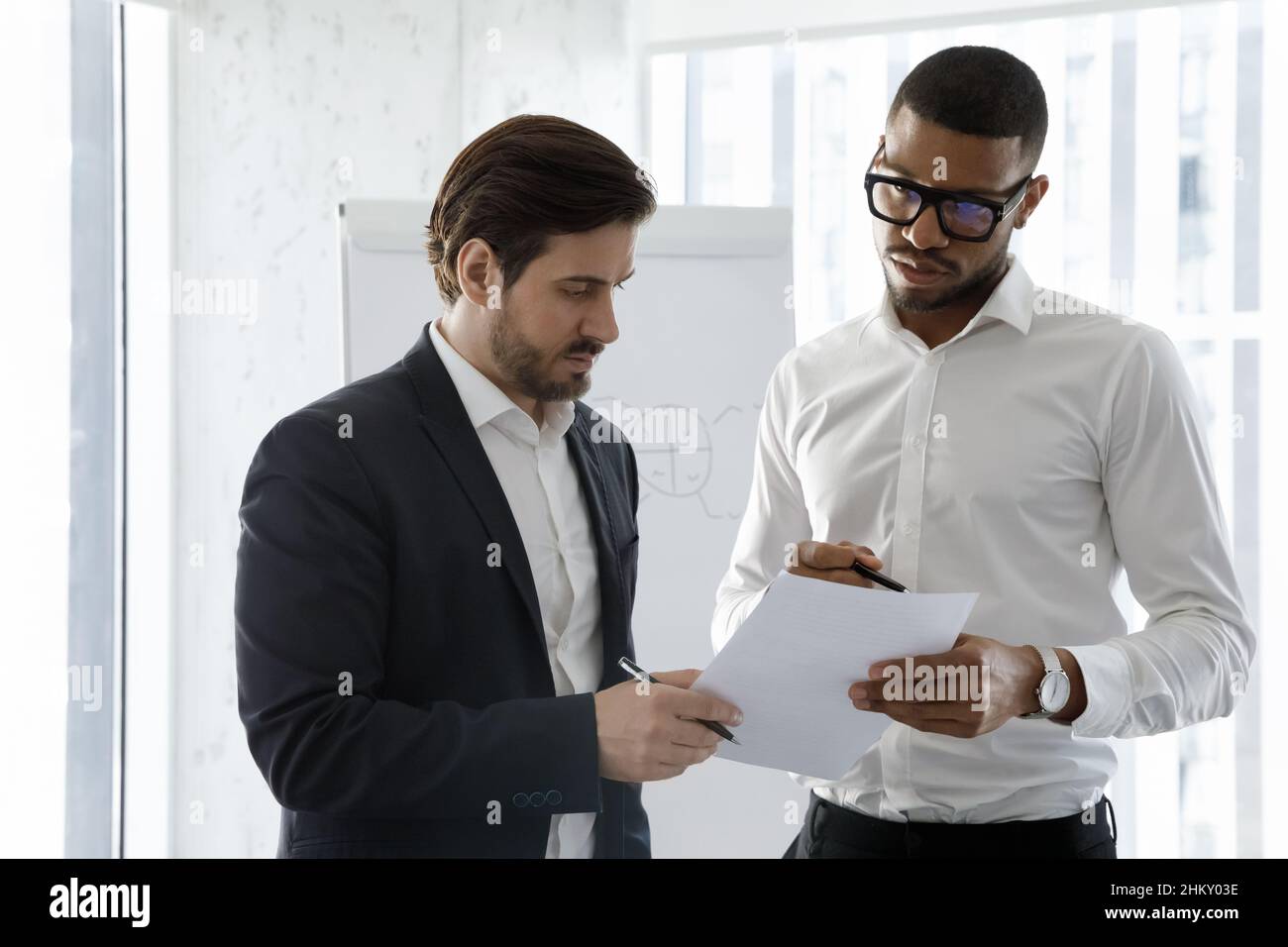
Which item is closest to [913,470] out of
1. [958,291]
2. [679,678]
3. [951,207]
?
[958,291]

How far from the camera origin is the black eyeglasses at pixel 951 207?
59.1 inches

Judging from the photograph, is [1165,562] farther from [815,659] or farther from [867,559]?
[815,659]

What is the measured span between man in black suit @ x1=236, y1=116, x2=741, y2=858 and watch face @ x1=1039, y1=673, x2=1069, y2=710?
1.31 ft

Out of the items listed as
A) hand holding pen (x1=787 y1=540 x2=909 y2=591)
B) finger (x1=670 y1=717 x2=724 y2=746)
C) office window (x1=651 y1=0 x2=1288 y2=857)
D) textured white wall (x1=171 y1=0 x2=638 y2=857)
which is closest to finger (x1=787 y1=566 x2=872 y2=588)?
hand holding pen (x1=787 y1=540 x2=909 y2=591)

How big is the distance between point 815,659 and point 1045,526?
49 centimetres

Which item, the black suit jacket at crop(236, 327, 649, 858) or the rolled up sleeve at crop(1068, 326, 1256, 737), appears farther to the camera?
the rolled up sleeve at crop(1068, 326, 1256, 737)

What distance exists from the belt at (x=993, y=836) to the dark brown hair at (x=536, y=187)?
907 mm

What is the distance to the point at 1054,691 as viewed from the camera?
4.32ft

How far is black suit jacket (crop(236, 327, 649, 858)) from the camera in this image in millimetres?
1183

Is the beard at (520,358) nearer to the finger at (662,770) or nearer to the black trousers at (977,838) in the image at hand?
the finger at (662,770)

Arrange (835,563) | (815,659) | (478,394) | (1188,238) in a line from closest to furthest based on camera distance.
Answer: (815,659)
(835,563)
(478,394)
(1188,238)

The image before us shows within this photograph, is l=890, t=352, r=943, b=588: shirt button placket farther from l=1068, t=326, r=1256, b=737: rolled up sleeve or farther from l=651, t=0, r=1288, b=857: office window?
l=651, t=0, r=1288, b=857: office window
